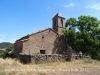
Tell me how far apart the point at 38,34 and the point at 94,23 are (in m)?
11.8

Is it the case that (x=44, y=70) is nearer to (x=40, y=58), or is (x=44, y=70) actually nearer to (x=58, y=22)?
(x=40, y=58)

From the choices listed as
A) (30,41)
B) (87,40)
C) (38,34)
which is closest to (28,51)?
(30,41)

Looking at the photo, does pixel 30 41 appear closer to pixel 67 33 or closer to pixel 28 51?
pixel 28 51

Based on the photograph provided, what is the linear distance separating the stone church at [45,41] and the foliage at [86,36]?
1706mm

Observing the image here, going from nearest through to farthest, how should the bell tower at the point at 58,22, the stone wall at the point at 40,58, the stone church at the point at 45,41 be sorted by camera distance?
the stone wall at the point at 40,58 < the stone church at the point at 45,41 < the bell tower at the point at 58,22

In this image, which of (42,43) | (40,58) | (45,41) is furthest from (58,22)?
(40,58)

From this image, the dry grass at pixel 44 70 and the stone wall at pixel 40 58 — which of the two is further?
the stone wall at pixel 40 58

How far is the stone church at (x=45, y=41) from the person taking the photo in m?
21.5

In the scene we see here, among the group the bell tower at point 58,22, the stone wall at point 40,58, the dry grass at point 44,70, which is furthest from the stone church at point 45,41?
the dry grass at point 44,70

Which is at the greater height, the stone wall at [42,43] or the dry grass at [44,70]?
the stone wall at [42,43]

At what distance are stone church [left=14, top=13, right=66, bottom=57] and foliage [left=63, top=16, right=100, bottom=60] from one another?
171 cm

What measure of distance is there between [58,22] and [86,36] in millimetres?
6293

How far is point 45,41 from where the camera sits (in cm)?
2353

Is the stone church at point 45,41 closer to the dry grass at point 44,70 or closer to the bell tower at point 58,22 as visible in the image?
the bell tower at point 58,22
